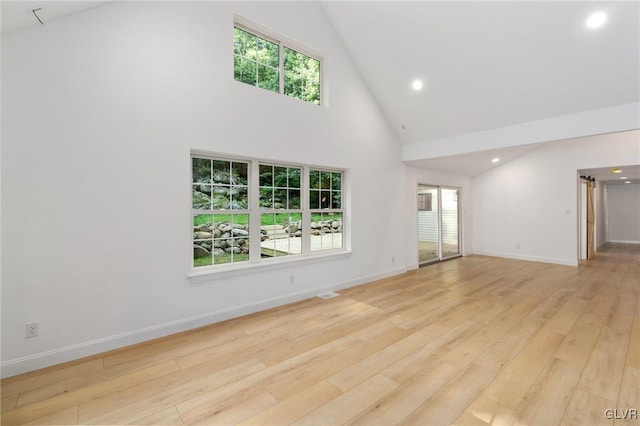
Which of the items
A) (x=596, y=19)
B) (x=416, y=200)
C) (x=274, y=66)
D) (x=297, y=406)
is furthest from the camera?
(x=416, y=200)

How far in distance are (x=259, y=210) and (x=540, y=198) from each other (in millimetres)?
7037

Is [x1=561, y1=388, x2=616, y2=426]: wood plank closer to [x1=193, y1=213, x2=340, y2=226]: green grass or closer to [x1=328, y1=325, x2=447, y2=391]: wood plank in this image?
[x1=328, y1=325, x2=447, y2=391]: wood plank

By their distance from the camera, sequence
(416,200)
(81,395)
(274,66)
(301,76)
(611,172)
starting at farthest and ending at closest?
(611,172)
(416,200)
(301,76)
(274,66)
(81,395)

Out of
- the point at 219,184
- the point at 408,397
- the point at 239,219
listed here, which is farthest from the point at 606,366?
the point at 219,184

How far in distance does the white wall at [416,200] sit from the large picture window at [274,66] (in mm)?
2894

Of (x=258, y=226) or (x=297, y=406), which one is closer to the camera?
(x=297, y=406)

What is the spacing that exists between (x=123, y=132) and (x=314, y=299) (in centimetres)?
311

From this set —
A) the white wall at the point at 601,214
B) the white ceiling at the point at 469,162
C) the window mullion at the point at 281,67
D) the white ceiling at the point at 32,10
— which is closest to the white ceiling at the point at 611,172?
the white wall at the point at 601,214

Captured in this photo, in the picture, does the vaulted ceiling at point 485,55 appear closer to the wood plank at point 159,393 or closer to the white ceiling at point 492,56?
the white ceiling at point 492,56

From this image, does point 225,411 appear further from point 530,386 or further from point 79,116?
point 79,116

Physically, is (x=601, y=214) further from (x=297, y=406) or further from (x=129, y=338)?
(x=129, y=338)

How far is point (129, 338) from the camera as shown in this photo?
2727mm

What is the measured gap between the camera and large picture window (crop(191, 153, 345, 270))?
131 inches

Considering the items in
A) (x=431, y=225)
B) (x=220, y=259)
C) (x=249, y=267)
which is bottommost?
(x=249, y=267)
